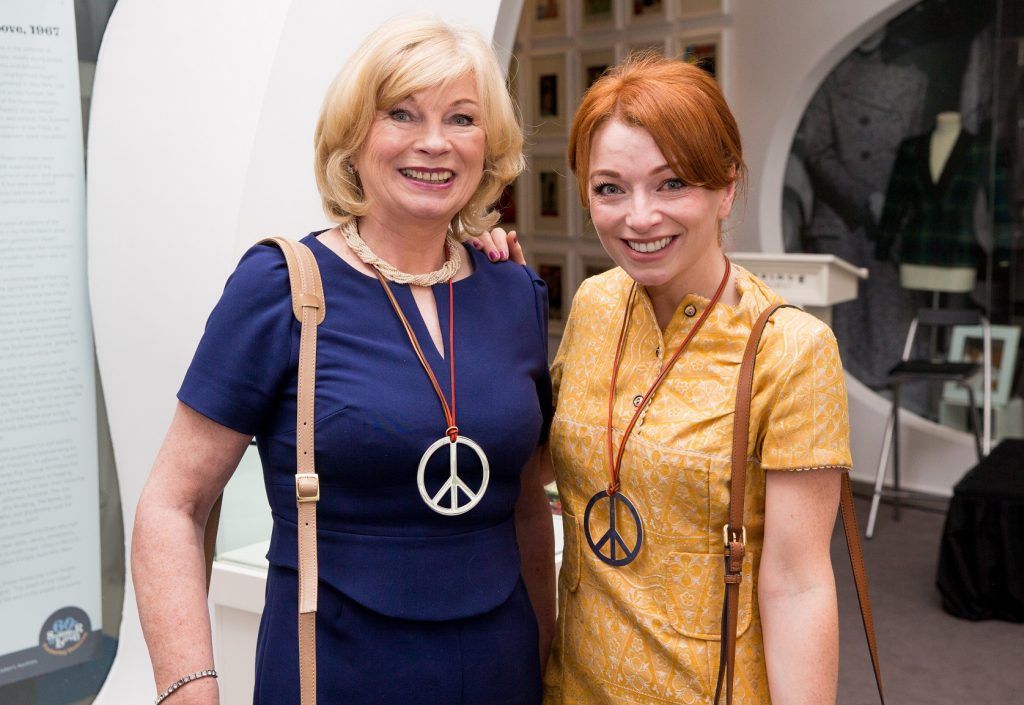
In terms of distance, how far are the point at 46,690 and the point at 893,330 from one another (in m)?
6.05

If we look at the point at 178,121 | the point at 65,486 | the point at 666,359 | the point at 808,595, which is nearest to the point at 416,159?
the point at 666,359

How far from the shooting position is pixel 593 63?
862 centimetres

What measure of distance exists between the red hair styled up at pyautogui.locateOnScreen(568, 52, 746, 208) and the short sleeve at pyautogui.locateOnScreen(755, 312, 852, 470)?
0.26 metres

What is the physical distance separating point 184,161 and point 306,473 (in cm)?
156

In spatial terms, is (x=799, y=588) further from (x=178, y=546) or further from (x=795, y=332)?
(x=178, y=546)

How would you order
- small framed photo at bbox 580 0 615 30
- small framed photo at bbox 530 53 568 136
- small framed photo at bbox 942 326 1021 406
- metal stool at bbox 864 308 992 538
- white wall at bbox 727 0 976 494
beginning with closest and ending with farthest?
metal stool at bbox 864 308 992 538 < small framed photo at bbox 942 326 1021 406 < white wall at bbox 727 0 976 494 < small framed photo at bbox 580 0 615 30 < small framed photo at bbox 530 53 568 136

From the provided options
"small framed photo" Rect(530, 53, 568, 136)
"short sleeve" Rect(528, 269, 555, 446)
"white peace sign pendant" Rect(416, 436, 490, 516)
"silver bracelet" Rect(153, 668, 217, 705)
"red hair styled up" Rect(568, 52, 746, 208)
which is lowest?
"silver bracelet" Rect(153, 668, 217, 705)

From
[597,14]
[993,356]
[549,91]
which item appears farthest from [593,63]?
[993,356]

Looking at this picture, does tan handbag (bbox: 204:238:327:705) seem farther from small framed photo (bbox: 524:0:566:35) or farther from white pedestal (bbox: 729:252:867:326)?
small framed photo (bbox: 524:0:566:35)

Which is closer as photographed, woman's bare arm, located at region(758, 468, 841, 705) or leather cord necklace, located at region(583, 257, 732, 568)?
woman's bare arm, located at region(758, 468, 841, 705)

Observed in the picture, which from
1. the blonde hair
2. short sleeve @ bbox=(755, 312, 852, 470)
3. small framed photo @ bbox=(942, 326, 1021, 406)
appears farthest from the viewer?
small framed photo @ bbox=(942, 326, 1021, 406)

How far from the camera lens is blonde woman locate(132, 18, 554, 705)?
1.58m

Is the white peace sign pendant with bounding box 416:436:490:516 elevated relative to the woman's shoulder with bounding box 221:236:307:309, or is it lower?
lower

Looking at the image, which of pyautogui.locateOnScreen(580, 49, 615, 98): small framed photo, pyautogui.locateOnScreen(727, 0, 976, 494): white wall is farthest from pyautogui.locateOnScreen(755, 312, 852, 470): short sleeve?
pyautogui.locateOnScreen(580, 49, 615, 98): small framed photo
